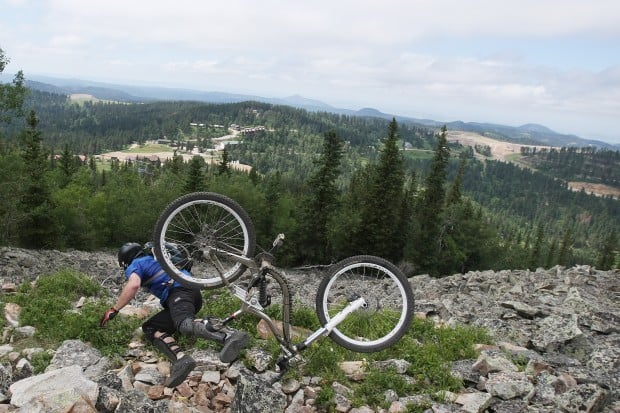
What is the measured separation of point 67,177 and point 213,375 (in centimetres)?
6228

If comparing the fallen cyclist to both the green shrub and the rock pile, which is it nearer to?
the rock pile

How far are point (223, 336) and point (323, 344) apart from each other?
2415 mm

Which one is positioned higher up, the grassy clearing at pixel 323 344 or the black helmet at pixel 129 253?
the black helmet at pixel 129 253

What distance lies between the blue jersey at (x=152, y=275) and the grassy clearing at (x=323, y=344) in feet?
5.15

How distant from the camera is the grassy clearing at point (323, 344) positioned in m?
7.20

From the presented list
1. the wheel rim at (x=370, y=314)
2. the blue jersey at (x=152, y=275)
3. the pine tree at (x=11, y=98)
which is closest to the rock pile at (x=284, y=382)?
the wheel rim at (x=370, y=314)

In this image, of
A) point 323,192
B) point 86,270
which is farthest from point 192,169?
point 86,270

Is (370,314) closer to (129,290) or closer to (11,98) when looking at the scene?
(129,290)

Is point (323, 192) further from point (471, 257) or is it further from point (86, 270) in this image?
point (86, 270)

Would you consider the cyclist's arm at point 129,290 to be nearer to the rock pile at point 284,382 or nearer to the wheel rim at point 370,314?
the rock pile at point 284,382

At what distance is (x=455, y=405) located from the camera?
264 inches

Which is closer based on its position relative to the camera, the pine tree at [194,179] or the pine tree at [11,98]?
the pine tree at [11,98]

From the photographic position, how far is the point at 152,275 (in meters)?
7.27

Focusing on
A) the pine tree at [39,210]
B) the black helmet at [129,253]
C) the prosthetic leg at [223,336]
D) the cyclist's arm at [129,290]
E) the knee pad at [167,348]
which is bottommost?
the pine tree at [39,210]
